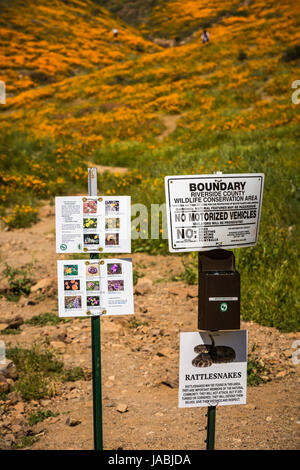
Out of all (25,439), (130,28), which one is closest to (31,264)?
(25,439)

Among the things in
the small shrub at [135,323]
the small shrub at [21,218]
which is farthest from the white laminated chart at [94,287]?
the small shrub at [21,218]

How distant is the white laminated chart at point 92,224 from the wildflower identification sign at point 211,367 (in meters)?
0.70

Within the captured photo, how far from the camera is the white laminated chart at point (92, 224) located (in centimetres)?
252

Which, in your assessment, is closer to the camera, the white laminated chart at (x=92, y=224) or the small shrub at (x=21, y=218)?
the white laminated chart at (x=92, y=224)

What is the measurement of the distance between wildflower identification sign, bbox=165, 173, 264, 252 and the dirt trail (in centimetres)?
143

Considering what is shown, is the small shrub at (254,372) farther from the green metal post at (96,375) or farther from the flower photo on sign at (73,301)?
the flower photo on sign at (73,301)

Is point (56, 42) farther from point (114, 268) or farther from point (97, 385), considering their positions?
point (97, 385)

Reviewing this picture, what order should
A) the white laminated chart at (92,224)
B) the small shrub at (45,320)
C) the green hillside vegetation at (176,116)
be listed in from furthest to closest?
the green hillside vegetation at (176,116), the small shrub at (45,320), the white laminated chart at (92,224)

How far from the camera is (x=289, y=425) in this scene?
3.08m

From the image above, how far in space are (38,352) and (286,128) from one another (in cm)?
908

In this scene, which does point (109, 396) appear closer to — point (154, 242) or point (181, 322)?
point (181, 322)

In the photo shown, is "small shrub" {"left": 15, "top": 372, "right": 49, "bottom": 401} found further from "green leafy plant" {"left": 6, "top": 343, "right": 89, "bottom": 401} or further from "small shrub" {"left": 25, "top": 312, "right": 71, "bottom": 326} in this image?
"small shrub" {"left": 25, "top": 312, "right": 71, "bottom": 326}

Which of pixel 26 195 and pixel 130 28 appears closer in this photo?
pixel 26 195

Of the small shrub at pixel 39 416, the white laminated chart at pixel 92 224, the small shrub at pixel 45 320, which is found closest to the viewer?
the white laminated chart at pixel 92 224
